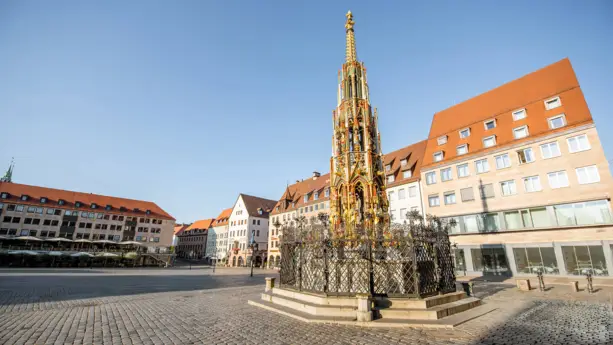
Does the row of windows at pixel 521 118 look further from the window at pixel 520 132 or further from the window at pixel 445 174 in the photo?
the window at pixel 445 174

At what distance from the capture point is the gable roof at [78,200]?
50822 millimetres

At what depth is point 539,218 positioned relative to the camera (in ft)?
75.5

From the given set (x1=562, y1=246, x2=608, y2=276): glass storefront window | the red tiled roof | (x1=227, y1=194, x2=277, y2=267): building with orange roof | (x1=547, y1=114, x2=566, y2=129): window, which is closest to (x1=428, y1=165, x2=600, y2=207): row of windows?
the red tiled roof

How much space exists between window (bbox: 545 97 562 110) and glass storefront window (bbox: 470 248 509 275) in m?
13.6

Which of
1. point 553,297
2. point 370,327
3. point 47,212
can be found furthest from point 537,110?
point 47,212

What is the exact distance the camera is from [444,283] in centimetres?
1054

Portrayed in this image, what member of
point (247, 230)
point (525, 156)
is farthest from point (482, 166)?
point (247, 230)

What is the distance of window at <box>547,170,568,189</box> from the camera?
870 inches

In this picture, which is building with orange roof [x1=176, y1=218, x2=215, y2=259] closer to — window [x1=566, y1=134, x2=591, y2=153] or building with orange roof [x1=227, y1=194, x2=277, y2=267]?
building with orange roof [x1=227, y1=194, x2=277, y2=267]

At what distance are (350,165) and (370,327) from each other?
24.6 feet

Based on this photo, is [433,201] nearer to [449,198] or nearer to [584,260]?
[449,198]

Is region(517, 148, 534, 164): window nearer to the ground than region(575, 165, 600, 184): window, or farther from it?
farther from it

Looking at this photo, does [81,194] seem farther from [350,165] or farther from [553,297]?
[553,297]

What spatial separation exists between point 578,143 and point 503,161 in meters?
5.22
